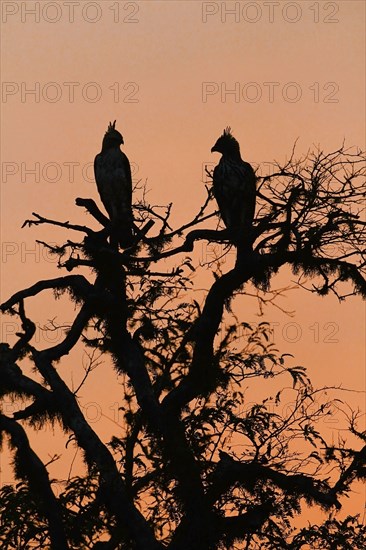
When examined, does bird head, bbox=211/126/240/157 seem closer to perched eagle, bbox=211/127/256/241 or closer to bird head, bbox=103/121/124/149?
perched eagle, bbox=211/127/256/241

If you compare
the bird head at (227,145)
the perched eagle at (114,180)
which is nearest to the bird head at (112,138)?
the perched eagle at (114,180)

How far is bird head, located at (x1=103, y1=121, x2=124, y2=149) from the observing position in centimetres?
1452

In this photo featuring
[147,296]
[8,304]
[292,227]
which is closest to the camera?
[292,227]

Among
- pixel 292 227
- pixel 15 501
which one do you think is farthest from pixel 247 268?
pixel 15 501

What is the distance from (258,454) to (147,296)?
2.13 meters

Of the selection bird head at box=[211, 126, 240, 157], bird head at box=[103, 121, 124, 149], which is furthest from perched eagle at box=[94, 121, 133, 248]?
bird head at box=[211, 126, 240, 157]

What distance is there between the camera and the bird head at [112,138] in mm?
14516

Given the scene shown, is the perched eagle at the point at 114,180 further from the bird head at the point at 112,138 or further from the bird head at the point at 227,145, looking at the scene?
the bird head at the point at 227,145

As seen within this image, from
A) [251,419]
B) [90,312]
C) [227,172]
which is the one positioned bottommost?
[251,419]

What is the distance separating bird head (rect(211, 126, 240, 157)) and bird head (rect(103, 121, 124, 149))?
1935mm

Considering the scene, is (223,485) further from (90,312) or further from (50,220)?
(50,220)

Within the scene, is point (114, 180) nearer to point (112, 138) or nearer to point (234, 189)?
point (112, 138)

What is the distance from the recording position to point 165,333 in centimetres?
1155

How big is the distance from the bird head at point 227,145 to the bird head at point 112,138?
1.93 metres
